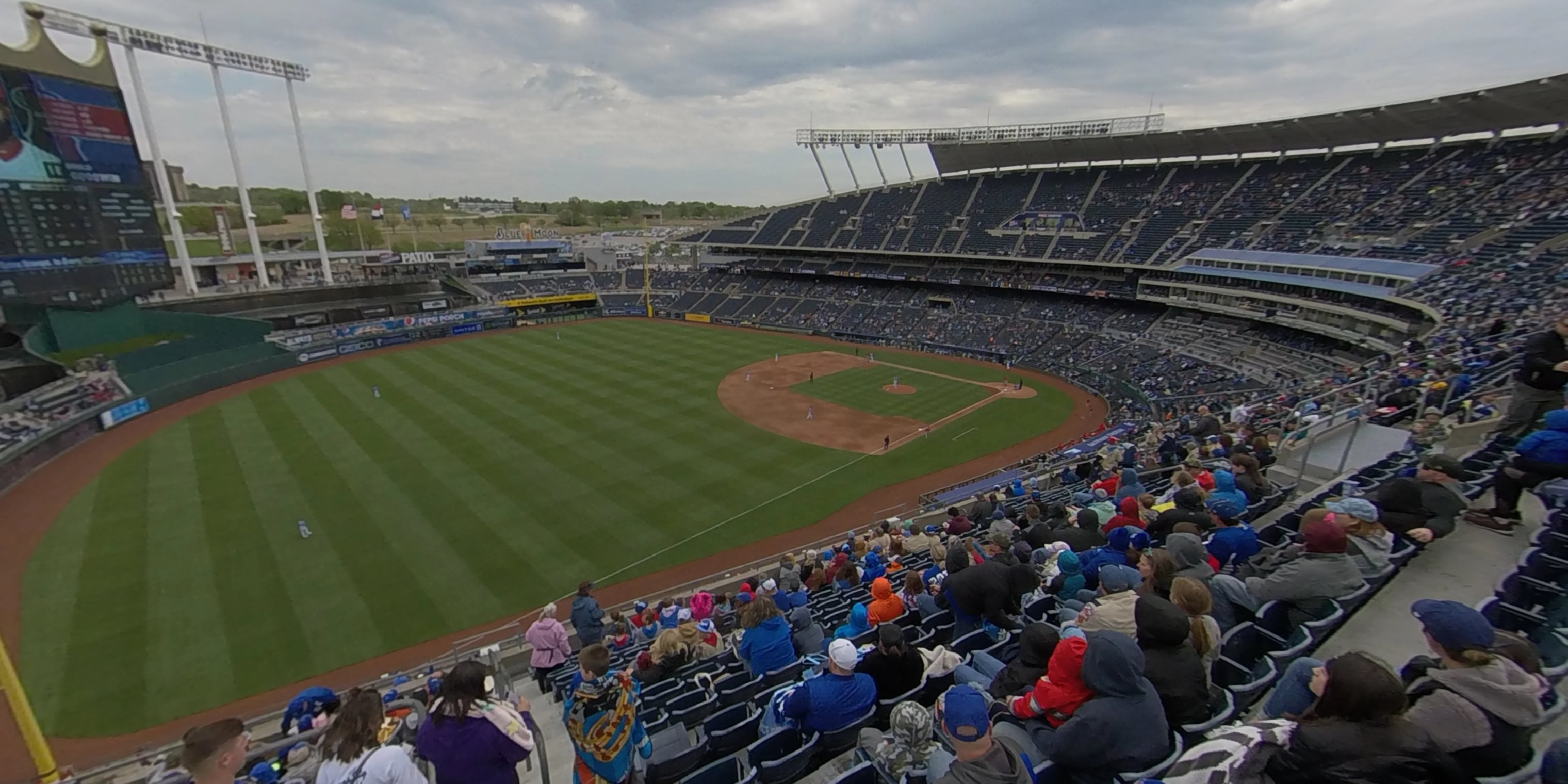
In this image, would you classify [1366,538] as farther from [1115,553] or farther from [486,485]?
[486,485]

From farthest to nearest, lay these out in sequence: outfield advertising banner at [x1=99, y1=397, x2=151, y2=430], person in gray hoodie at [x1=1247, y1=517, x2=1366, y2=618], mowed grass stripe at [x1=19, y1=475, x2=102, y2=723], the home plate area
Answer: the home plate area < outfield advertising banner at [x1=99, y1=397, x2=151, y2=430] < mowed grass stripe at [x1=19, y1=475, x2=102, y2=723] < person in gray hoodie at [x1=1247, y1=517, x2=1366, y2=618]

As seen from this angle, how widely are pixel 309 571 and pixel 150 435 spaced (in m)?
20.1

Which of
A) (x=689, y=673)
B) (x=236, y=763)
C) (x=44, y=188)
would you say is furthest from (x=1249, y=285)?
(x=44, y=188)

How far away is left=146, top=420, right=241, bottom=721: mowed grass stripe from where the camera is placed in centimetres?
1492

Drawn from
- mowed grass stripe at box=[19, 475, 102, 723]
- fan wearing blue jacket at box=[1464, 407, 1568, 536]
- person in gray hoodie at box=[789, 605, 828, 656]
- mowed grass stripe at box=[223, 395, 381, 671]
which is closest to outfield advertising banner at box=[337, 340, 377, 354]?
mowed grass stripe at box=[223, 395, 381, 671]

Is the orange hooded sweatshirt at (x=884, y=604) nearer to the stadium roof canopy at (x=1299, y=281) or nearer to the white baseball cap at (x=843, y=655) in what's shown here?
the white baseball cap at (x=843, y=655)

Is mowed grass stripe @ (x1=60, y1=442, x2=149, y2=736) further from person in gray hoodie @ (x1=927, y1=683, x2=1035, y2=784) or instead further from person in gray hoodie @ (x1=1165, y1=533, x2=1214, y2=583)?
person in gray hoodie @ (x1=1165, y1=533, x2=1214, y2=583)

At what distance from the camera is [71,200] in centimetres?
2980

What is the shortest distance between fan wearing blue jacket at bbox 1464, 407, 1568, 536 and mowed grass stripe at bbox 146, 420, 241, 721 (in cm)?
2250

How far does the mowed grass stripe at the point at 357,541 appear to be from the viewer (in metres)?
17.4

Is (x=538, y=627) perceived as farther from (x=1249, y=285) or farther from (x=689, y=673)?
(x=1249, y=285)

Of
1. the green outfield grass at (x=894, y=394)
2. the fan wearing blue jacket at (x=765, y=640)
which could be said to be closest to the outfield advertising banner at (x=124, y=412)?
the green outfield grass at (x=894, y=394)

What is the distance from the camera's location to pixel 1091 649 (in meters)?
3.73

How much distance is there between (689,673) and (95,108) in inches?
→ 1705
